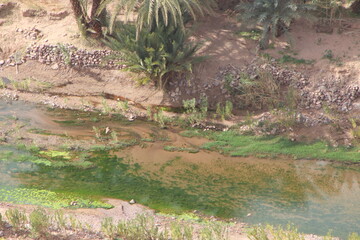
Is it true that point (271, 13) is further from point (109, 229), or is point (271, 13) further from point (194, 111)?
point (109, 229)

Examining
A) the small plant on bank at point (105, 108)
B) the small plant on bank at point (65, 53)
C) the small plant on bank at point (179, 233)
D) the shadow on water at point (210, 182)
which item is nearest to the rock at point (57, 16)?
the small plant on bank at point (65, 53)

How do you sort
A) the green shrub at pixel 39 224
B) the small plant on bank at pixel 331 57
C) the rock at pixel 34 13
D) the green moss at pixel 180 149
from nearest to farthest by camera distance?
the green shrub at pixel 39 224 < the green moss at pixel 180 149 < the small plant on bank at pixel 331 57 < the rock at pixel 34 13

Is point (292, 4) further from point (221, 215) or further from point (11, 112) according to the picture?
point (11, 112)

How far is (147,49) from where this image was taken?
11562mm

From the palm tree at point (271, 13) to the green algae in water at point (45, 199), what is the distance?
5941 mm

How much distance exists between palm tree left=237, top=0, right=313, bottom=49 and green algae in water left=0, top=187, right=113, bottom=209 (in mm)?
5941

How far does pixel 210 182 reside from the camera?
9.84 metres

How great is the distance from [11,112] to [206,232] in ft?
21.2

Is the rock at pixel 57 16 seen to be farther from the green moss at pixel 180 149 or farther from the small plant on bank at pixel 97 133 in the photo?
the green moss at pixel 180 149

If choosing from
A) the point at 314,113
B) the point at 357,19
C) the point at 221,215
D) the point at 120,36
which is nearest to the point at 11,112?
the point at 120,36

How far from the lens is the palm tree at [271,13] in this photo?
38.9 ft

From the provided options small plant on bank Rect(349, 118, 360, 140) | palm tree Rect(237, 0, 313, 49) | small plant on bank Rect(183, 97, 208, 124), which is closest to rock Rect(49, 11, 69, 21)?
small plant on bank Rect(183, 97, 208, 124)

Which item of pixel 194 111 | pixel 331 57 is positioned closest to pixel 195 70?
pixel 194 111

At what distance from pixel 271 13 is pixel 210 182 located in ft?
15.4
